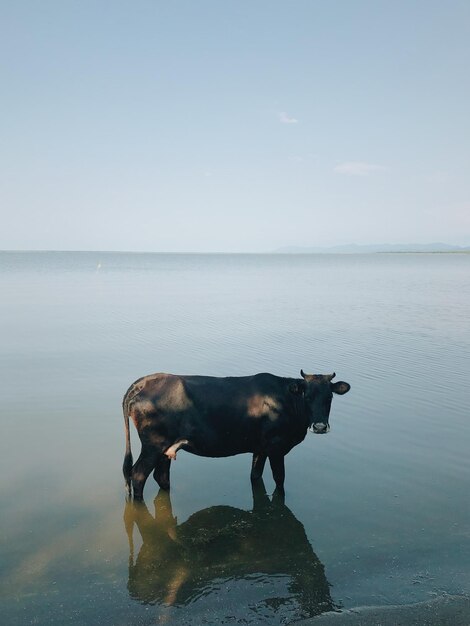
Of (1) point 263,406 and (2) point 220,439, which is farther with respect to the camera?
(1) point 263,406

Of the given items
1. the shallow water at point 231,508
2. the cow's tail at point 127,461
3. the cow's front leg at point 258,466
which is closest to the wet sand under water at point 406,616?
the shallow water at point 231,508

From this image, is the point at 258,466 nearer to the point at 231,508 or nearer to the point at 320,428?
the point at 231,508

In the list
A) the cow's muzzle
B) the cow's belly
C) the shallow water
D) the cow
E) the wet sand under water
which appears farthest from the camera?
the cow's belly

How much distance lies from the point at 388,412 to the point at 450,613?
729cm

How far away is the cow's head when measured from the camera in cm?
827

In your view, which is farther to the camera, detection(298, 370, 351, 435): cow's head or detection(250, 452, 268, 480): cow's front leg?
detection(250, 452, 268, 480): cow's front leg

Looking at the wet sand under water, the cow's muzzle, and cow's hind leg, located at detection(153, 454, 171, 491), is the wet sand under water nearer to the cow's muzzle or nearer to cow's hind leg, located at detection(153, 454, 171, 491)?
the cow's muzzle


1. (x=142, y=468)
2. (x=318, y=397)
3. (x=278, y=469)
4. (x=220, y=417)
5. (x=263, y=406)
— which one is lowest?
(x=278, y=469)

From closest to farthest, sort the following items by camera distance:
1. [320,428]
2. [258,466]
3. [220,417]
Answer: [320,428], [220,417], [258,466]

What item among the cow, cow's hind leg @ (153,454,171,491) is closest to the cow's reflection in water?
cow's hind leg @ (153,454,171,491)

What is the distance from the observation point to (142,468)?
833 cm

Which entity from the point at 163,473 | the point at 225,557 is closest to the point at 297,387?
the point at 163,473

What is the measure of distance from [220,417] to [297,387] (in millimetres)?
1297

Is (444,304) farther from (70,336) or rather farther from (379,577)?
(379,577)
